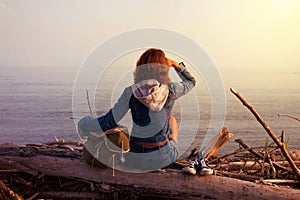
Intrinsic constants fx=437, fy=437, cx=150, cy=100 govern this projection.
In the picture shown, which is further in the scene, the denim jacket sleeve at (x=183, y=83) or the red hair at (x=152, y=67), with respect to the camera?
the denim jacket sleeve at (x=183, y=83)

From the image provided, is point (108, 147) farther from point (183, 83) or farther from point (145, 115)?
point (183, 83)

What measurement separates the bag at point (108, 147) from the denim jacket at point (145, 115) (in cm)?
8

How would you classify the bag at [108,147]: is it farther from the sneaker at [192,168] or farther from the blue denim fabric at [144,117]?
the sneaker at [192,168]

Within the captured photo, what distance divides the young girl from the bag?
0.21 feet

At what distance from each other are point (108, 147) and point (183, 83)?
0.86 meters

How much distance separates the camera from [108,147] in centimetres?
368

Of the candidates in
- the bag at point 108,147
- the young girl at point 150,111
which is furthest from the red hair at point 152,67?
the bag at point 108,147

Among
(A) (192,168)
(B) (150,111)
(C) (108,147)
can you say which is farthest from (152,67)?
(A) (192,168)

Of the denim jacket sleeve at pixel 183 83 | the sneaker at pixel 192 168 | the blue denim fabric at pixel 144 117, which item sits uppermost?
the denim jacket sleeve at pixel 183 83

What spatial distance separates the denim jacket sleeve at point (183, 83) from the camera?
375cm

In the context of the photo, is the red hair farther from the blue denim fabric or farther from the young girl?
the blue denim fabric

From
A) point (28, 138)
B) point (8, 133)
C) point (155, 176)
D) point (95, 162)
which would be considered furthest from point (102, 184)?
point (8, 133)

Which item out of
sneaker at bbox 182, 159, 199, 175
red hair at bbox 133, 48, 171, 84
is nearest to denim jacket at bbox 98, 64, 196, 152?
red hair at bbox 133, 48, 171, 84

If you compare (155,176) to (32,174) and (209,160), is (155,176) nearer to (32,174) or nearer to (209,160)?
(209,160)
